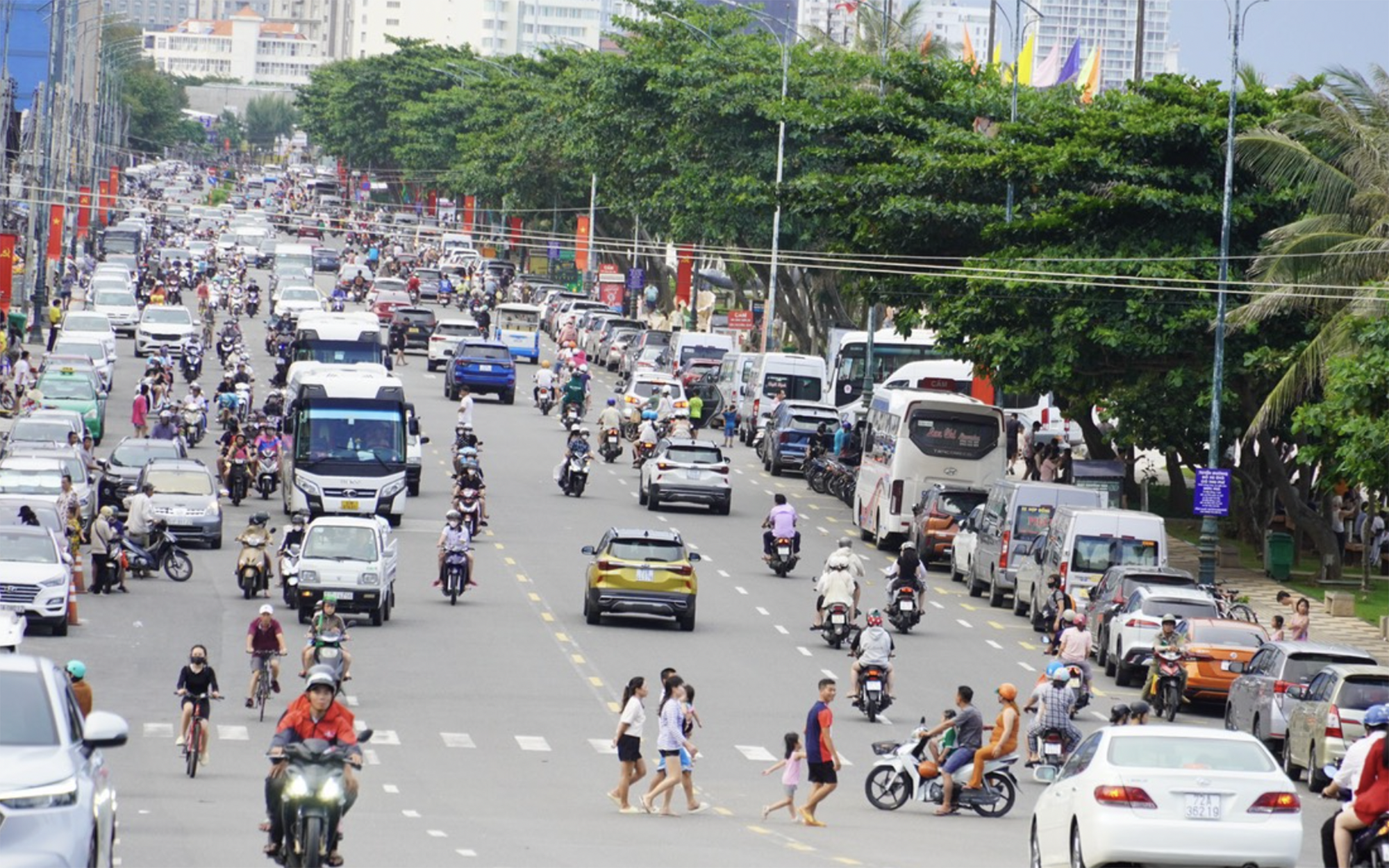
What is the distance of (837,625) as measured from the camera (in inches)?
1427

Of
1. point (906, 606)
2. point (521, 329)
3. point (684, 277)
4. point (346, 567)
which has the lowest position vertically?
point (906, 606)

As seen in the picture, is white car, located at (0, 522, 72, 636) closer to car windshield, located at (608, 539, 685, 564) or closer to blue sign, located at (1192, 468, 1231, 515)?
car windshield, located at (608, 539, 685, 564)

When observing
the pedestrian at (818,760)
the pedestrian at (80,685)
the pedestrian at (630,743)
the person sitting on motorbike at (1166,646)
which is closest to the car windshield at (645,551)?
the person sitting on motorbike at (1166,646)

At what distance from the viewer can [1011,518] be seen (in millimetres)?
42688

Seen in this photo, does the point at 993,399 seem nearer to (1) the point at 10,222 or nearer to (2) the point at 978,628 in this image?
(2) the point at 978,628

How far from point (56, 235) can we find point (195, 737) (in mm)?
81717

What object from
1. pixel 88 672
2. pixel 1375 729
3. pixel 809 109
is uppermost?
pixel 809 109

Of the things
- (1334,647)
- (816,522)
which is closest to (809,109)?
(816,522)

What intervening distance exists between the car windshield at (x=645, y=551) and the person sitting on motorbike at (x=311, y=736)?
65.1ft

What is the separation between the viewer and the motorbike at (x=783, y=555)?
43.8 metres

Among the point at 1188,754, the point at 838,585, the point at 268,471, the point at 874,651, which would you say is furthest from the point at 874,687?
the point at 268,471

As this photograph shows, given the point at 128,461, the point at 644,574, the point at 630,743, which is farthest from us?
the point at 128,461

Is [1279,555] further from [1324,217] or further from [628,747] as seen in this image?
[628,747]

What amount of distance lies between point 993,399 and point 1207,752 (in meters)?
45.0
